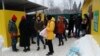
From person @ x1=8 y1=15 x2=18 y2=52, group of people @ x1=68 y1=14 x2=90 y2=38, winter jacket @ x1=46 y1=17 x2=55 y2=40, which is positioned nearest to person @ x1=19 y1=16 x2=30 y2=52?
person @ x1=8 y1=15 x2=18 y2=52

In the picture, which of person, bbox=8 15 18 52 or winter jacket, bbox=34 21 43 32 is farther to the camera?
winter jacket, bbox=34 21 43 32

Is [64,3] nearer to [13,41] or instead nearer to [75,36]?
[75,36]

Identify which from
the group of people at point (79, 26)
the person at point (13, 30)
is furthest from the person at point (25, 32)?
the group of people at point (79, 26)

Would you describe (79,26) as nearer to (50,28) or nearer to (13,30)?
(13,30)

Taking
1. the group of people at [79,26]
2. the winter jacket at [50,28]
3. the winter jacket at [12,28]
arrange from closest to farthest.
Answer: the winter jacket at [50,28] → the winter jacket at [12,28] → the group of people at [79,26]

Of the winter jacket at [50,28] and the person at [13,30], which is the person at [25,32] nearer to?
the person at [13,30]

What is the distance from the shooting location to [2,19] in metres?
11.8

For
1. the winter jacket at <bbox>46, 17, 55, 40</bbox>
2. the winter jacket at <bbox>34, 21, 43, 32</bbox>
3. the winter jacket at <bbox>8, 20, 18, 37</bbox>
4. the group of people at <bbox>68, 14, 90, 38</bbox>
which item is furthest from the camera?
the group of people at <bbox>68, 14, 90, 38</bbox>

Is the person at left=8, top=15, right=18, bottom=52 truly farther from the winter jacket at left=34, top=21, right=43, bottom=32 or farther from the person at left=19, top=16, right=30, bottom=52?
the winter jacket at left=34, top=21, right=43, bottom=32

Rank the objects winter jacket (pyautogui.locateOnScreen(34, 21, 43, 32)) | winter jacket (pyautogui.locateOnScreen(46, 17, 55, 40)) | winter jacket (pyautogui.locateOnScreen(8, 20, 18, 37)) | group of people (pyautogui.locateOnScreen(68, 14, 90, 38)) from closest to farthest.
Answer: winter jacket (pyautogui.locateOnScreen(46, 17, 55, 40)), winter jacket (pyautogui.locateOnScreen(8, 20, 18, 37)), winter jacket (pyautogui.locateOnScreen(34, 21, 43, 32)), group of people (pyautogui.locateOnScreen(68, 14, 90, 38))

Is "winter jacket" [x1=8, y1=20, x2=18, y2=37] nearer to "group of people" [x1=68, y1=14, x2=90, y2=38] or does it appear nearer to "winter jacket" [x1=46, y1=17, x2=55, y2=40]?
"winter jacket" [x1=46, y1=17, x2=55, y2=40]

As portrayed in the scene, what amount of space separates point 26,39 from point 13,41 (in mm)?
568

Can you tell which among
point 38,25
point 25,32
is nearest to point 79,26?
point 38,25

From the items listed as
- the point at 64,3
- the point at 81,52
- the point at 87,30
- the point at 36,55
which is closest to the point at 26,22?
the point at 36,55
